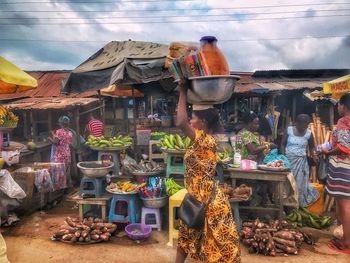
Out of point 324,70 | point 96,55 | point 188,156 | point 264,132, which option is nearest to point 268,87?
point 264,132

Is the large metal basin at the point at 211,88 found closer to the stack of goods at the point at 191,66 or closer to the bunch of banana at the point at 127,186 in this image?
the stack of goods at the point at 191,66

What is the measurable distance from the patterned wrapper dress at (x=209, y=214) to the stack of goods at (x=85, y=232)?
216cm

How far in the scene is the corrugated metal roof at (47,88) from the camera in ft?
40.6

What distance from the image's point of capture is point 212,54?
2691mm

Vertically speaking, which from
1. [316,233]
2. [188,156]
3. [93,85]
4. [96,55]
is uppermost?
[96,55]

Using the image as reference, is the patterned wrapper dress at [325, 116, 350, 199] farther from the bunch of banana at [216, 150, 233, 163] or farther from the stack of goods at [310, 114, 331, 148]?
the stack of goods at [310, 114, 331, 148]

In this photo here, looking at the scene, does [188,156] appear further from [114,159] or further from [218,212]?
[114,159]

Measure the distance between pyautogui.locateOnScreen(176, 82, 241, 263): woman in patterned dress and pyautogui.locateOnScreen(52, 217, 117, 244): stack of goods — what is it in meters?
2.14

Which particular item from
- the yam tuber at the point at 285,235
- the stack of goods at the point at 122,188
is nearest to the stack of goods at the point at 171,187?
the stack of goods at the point at 122,188

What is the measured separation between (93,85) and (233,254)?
12.7ft

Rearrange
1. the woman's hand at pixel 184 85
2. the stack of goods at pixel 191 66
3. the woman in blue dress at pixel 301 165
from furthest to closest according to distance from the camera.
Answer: the woman in blue dress at pixel 301 165 < the woman's hand at pixel 184 85 < the stack of goods at pixel 191 66

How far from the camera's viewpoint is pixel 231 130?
10.4 metres

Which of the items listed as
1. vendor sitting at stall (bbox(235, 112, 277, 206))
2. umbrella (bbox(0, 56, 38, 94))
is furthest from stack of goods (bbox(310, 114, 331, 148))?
umbrella (bbox(0, 56, 38, 94))

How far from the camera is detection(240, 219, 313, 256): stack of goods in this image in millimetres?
4371
